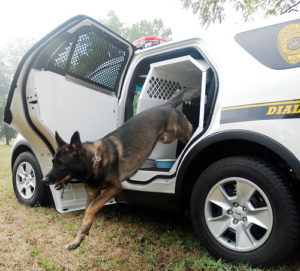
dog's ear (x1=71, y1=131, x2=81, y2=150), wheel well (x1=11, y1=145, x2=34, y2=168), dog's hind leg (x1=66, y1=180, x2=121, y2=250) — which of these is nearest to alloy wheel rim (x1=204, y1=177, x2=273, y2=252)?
dog's hind leg (x1=66, y1=180, x2=121, y2=250)

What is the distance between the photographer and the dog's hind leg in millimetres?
2200

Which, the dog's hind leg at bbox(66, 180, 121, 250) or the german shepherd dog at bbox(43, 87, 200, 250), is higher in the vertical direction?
the german shepherd dog at bbox(43, 87, 200, 250)

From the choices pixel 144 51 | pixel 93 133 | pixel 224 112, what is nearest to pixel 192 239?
pixel 224 112

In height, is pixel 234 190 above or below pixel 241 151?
below

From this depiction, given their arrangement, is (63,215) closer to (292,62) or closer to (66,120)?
(66,120)

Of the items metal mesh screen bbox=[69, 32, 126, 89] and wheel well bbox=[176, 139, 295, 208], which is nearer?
wheel well bbox=[176, 139, 295, 208]

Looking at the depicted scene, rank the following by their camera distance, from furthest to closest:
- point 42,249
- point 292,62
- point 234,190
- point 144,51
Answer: point 144,51 → point 42,249 → point 234,190 → point 292,62

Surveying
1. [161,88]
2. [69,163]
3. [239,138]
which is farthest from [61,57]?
[239,138]

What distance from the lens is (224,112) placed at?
2061 millimetres

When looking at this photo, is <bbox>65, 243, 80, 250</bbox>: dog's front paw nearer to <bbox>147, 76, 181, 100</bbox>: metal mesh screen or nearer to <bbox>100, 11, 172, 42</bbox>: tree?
<bbox>147, 76, 181, 100</bbox>: metal mesh screen

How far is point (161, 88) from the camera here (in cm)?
352

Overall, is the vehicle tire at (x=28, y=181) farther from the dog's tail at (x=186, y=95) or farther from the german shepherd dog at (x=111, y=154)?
the dog's tail at (x=186, y=95)

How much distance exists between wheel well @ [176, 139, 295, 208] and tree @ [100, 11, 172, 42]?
123 feet

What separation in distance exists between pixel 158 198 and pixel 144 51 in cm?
180
